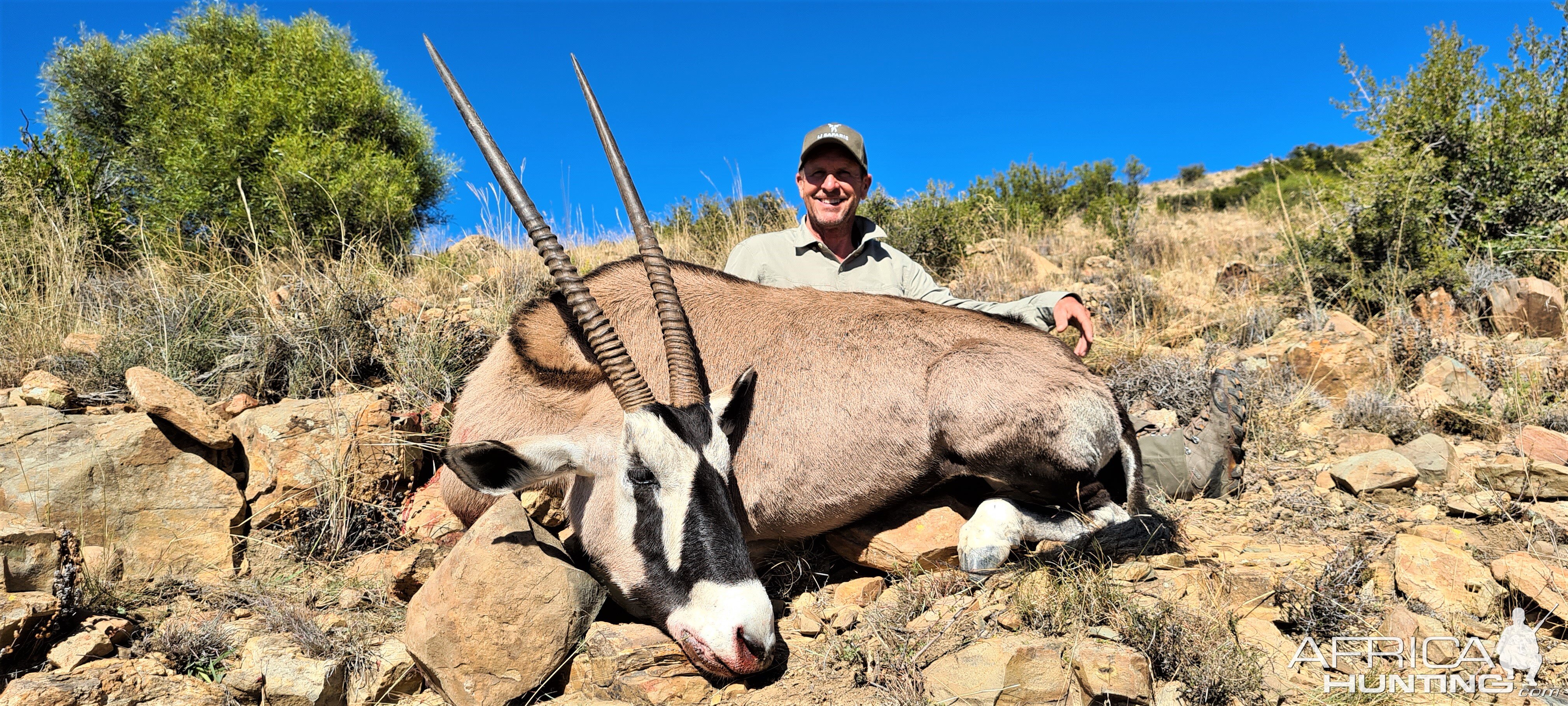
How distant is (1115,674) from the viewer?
8.67ft

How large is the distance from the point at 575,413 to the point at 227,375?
10.2 feet

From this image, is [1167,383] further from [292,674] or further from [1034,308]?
[292,674]

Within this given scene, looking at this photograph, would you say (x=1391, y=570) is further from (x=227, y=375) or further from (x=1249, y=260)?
(x=1249, y=260)

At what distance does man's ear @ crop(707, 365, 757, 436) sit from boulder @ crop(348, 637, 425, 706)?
1560mm

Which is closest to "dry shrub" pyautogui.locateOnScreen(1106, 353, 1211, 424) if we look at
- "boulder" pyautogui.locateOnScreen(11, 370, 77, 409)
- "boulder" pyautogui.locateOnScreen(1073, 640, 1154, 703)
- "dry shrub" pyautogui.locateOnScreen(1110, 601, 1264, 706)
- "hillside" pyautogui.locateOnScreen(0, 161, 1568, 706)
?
"hillside" pyautogui.locateOnScreen(0, 161, 1568, 706)

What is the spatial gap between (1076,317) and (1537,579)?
2286mm

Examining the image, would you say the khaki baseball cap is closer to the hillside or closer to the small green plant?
the hillside

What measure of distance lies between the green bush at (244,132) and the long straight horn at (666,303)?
19.4 feet

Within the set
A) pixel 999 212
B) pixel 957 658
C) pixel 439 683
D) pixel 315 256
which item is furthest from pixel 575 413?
pixel 999 212

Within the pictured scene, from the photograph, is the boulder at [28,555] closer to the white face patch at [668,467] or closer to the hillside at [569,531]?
the hillside at [569,531]

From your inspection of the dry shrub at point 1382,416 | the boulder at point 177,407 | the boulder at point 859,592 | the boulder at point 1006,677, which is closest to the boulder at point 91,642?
the boulder at point 177,407

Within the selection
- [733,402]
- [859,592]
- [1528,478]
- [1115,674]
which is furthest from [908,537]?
[1528,478]

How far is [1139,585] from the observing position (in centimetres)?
342

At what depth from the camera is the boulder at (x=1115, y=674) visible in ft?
8.61
